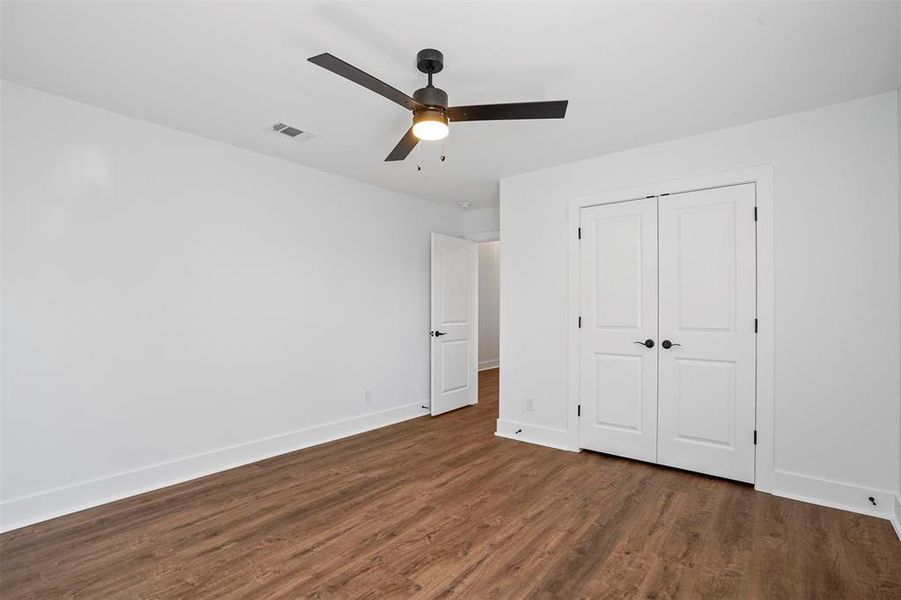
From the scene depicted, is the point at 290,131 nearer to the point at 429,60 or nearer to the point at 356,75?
the point at 429,60

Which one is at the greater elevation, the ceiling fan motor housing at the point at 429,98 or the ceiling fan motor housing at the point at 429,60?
the ceiling fan motor housing at the point at 429,60

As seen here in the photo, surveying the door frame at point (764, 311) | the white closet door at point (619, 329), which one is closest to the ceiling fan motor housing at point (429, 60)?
the white closet door at point (619, 329)

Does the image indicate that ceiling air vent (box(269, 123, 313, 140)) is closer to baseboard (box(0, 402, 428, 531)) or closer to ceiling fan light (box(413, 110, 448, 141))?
ceiling fan light (box(413, 110, 448, 141))

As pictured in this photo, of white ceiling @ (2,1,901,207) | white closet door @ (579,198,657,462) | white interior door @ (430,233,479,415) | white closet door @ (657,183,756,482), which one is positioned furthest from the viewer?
white interior door @ (430,233,479,415)

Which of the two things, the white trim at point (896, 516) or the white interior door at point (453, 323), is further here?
the white interior door at point (453, 323)

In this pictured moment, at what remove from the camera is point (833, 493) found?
289 centimetres

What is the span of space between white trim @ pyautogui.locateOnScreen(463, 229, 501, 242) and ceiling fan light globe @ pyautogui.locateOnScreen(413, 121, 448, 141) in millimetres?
3467

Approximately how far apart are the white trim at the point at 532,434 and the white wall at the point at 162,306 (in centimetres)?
136

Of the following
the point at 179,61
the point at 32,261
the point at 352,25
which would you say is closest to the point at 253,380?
the point at 32,261

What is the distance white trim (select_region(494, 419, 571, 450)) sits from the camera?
13.4 feet

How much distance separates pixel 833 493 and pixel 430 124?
347 centimetres

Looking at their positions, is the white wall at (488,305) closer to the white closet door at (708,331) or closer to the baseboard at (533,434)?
the baseboard at (533,434)

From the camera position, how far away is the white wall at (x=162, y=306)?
2730 millimetres

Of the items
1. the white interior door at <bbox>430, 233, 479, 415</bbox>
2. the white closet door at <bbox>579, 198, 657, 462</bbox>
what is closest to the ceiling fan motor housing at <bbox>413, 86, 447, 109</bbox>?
the white closet door at <bbox>579, 198, 657, 462</bbox>
